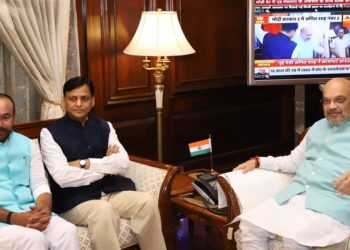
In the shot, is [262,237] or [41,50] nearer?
[262,237]

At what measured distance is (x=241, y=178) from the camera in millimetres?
3012

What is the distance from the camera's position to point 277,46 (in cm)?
407

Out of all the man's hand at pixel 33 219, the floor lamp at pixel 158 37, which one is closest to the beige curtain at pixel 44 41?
the floor lamp at pixel 158 37

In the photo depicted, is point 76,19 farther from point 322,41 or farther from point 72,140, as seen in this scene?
point 322,41

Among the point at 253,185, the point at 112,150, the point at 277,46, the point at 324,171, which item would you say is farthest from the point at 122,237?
the point at 277,46

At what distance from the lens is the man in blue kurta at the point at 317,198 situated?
262 cm

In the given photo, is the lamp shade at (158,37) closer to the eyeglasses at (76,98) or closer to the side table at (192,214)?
the eyeglasses at (76,98)

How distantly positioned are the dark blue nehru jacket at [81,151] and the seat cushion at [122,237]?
188 millimetres

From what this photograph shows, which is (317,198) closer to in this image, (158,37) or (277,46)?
(158,37)

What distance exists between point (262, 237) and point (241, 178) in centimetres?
39

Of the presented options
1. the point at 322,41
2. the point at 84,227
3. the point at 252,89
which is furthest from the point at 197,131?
the point at 84,227

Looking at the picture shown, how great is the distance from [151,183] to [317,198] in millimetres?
924

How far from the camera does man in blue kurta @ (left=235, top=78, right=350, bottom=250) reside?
8.61ft

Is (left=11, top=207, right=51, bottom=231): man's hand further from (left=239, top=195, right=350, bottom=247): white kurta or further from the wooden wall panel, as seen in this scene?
the wooden wall panel
